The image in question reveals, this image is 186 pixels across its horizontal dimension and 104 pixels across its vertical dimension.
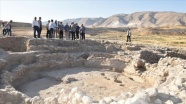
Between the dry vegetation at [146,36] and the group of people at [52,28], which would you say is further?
the dry vegetation at [146,36]

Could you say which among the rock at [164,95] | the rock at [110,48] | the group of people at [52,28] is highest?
the group of people at [52,28]

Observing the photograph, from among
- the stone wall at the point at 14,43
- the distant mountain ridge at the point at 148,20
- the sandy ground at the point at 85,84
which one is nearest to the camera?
the sandy ground at the point at 85,84

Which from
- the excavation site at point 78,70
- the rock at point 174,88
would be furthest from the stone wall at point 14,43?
the rock at point 174,88

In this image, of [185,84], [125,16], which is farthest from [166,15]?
[185,84]

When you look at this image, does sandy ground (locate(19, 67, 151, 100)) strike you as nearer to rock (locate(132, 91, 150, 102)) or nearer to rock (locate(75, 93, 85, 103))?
rock (locate(75, 93, 85, 103))

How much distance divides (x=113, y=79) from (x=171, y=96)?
24.4 feet

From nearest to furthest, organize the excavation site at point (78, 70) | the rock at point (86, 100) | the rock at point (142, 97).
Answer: the rock at point (142, 97) → the rock at point (86, 100) → the excavation site at point (78, 70)

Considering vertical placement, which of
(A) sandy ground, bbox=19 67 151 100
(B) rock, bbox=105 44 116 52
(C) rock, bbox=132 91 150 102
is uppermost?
(C) rock, bbox=132 91 150 102

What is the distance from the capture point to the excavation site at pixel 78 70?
11.5 m

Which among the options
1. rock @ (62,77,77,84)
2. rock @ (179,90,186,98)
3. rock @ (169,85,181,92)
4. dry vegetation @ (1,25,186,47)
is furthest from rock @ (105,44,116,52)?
dry vegetation @ (1,25,186,47)

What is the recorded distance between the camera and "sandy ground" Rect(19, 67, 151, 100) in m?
13.0

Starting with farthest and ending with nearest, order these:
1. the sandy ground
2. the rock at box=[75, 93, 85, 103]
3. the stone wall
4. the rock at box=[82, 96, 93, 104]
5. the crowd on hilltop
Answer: the crowd on hilltop, the stone wall, the sandy ground, the rock at box=[75, 93, 85, 103], the rock at box=[82, 96, 93, 104]

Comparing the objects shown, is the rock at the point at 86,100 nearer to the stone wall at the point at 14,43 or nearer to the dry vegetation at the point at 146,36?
the stone wall at the point at 14,43

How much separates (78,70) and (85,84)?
109 inches
